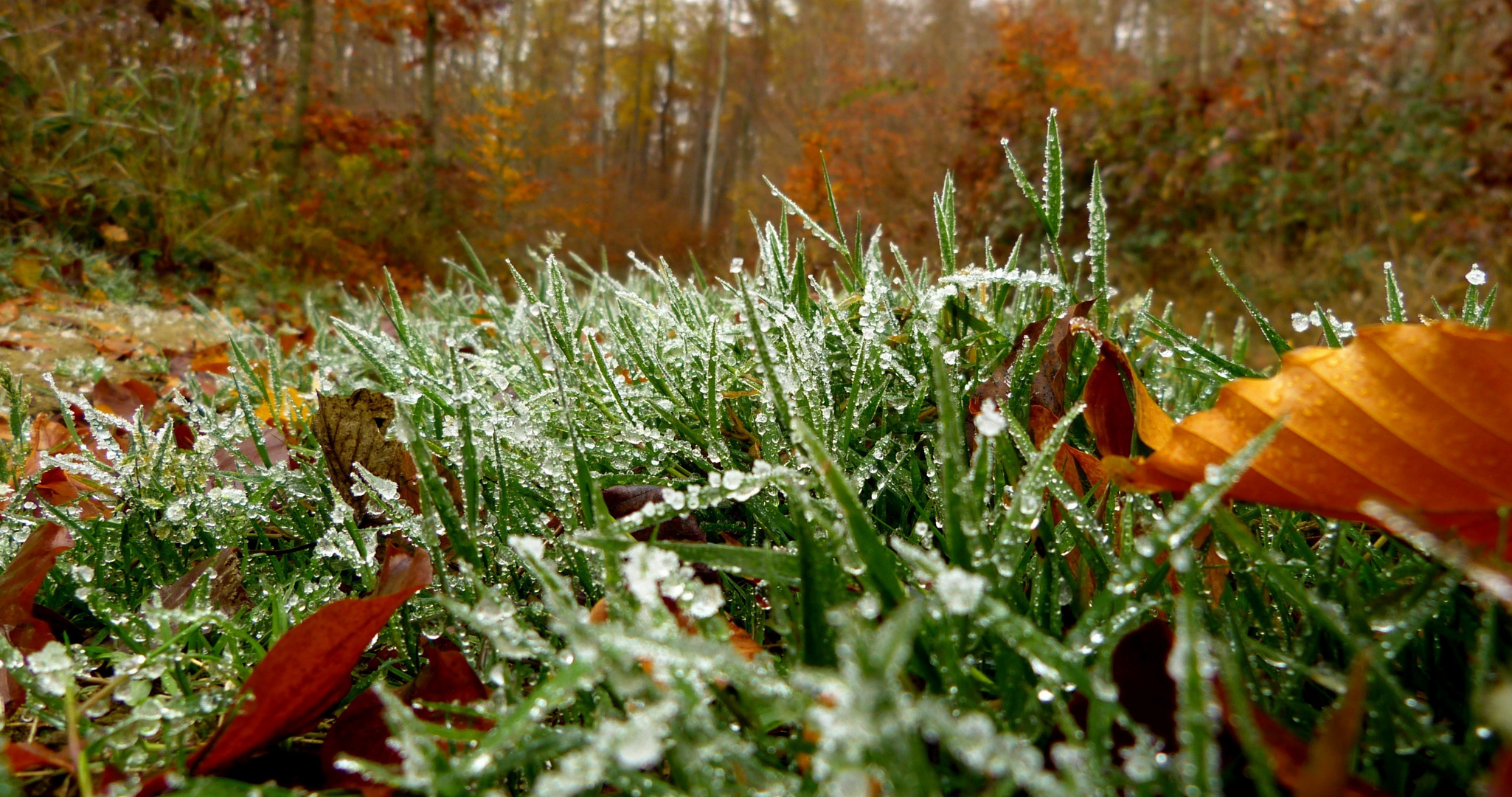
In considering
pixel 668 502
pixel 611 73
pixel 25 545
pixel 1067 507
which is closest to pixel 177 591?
pixel 25 545

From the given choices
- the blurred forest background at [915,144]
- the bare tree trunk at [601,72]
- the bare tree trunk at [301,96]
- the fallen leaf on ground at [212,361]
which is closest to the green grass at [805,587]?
the blurred forest background at [915,144]

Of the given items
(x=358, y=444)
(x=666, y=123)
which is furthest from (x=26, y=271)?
(x=666, y=123)

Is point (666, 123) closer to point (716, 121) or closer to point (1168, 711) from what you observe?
point (716, 121)

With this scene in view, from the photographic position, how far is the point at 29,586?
714 mm

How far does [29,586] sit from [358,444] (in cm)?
29

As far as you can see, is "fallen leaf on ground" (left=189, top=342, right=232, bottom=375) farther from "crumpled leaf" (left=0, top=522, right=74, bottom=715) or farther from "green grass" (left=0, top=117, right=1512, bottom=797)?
"crumpled leaf" (left=0, top=522, right=74, bottom=715)

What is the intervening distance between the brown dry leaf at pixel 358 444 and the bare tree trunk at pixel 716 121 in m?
23.4

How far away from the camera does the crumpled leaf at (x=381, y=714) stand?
55 cm

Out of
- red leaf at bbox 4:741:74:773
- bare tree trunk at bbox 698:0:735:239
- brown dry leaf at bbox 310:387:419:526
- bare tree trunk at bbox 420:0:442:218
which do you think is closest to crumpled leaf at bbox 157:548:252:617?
brown dry leaf at bbox 310:387:419:526

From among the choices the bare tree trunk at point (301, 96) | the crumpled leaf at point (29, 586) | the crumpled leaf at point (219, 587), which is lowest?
the crumpled leaf at point (219, 587)

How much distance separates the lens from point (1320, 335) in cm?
110

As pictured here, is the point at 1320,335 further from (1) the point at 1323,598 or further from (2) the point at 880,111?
(2) the point at 880,111

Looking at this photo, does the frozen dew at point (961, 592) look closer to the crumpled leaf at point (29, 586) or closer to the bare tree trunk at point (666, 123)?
Result: the crumpled leaf at point (29, 586)

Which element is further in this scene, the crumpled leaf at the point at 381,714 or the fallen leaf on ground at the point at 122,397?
the fallen leaf on ground at the point at 122,397
